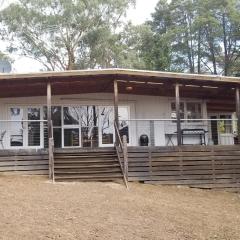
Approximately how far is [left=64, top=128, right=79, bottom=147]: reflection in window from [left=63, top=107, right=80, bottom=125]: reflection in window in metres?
0.30

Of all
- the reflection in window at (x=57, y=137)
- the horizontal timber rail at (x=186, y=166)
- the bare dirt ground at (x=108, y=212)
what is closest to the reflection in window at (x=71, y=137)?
the reflection in window at (x=57, y=137)

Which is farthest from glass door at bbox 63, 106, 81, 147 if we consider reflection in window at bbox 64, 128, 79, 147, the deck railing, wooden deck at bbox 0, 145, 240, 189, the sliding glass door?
A: wooden deck at bbox 0, 145, 240, 189

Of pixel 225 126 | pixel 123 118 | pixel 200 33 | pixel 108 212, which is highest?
pixel 200 33

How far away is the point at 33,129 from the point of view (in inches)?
612

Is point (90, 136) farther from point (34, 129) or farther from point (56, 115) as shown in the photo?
point (34, 129)

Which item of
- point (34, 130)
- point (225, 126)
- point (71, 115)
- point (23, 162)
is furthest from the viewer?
point (225, 126)

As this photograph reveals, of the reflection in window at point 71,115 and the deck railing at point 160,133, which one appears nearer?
the deck railing at point 160,133

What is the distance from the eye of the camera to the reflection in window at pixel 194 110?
55.5 feet

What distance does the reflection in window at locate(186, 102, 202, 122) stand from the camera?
55.5 ft

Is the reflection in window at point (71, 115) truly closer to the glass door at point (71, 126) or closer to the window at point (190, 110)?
the glass door at point (71, 126)

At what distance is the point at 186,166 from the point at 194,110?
498 centimetres

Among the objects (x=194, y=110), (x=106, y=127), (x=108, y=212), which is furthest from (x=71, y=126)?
(x=108, y=212)

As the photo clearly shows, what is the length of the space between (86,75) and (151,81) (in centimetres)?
235

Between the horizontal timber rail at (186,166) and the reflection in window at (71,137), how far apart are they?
3.87m
